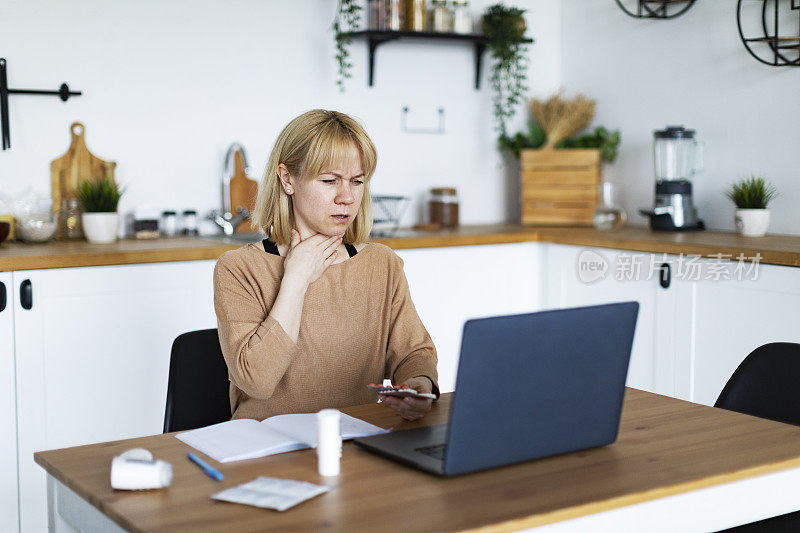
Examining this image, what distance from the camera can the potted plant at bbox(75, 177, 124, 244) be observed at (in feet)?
9.87

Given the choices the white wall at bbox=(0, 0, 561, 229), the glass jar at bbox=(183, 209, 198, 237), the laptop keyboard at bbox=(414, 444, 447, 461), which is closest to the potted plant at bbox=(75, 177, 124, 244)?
the white wall at bbox=(0, 0, 561, 229)

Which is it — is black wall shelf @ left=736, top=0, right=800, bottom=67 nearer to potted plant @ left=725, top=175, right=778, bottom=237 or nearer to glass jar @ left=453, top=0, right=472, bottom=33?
potted plant @ left=725, top=175, right=778, bottom=237

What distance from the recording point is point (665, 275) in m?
3.03

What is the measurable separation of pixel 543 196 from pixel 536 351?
2643 millimetres

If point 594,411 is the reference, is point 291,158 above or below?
above

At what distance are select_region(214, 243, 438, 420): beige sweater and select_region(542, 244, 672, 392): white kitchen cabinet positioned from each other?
135 centimetres

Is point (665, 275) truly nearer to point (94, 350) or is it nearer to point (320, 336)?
point (320, 336)

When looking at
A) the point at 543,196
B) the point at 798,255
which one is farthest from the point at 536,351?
the point at 543,196

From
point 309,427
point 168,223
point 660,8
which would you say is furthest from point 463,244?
point 309,427

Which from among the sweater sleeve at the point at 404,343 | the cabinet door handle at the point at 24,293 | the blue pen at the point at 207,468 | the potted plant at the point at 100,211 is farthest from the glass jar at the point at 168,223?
the blue pen at the point at 207,468

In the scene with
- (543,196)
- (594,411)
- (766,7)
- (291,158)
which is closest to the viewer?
(594,411)

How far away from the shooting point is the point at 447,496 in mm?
1164

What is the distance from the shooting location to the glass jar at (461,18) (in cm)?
374

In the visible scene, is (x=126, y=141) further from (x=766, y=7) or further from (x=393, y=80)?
(x=766, y=7)
